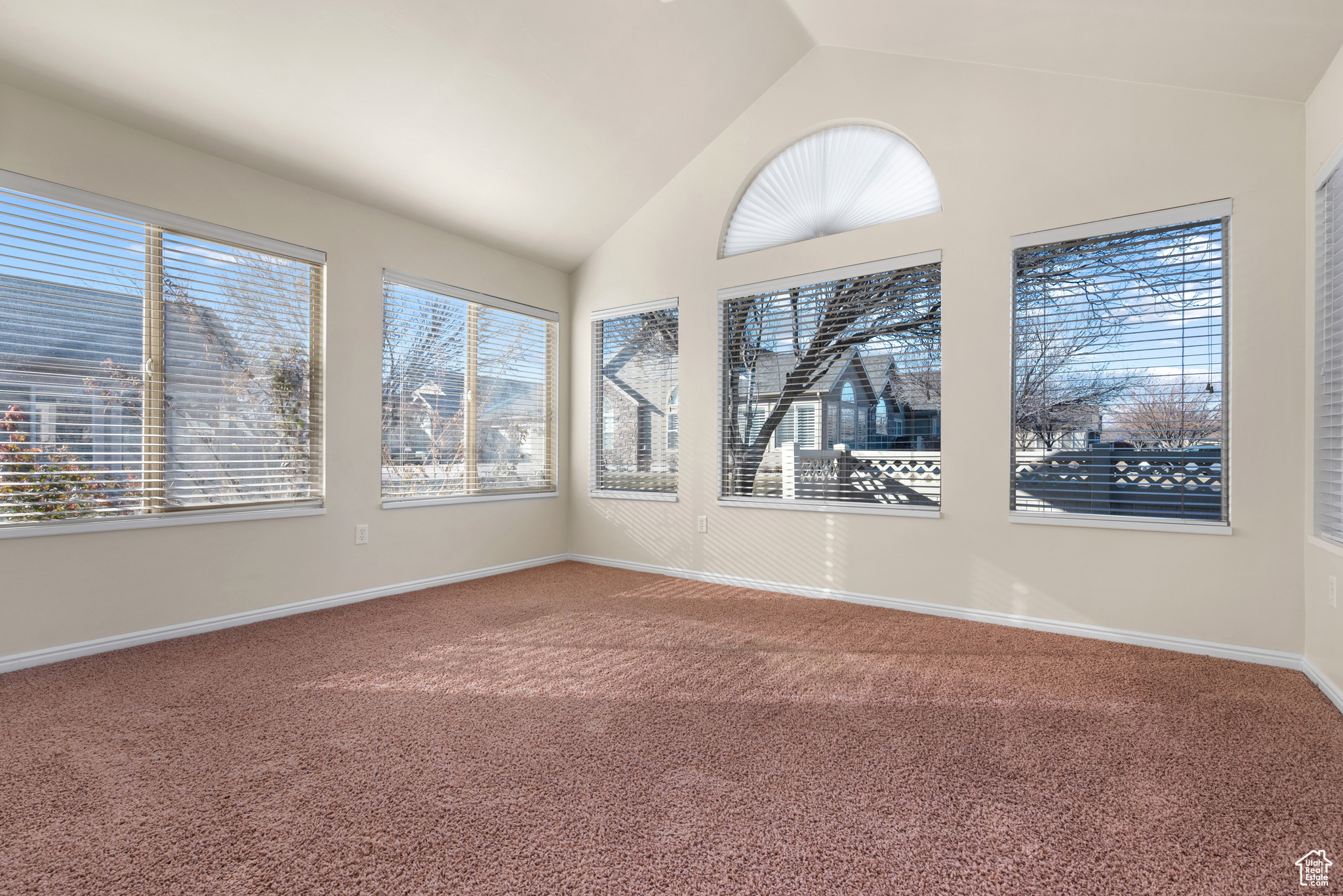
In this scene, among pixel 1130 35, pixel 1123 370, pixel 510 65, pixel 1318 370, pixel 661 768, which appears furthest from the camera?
pixel 510 65

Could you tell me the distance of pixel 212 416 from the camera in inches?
124

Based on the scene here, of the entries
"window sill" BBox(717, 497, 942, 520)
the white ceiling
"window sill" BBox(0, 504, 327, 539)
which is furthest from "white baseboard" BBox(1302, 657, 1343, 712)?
"window sill" BBox(0, 504, 327, 539)

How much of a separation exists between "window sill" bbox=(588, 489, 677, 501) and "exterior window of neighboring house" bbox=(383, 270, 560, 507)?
0.43 meters

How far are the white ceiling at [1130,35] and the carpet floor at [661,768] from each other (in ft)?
8.13

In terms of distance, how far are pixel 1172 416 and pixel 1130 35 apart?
1.69m

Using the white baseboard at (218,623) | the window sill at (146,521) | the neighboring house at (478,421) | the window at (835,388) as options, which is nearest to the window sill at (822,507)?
the window at (835,388)

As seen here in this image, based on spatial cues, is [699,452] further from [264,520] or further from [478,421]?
[264,520]

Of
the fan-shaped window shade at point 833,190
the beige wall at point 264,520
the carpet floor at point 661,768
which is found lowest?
the carpet floor at point 661,768

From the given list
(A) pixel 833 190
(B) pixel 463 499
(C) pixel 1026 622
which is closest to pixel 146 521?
(B) pixel 463 499

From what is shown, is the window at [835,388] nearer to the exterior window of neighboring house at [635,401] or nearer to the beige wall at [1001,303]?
the beige wall at [1001,303]

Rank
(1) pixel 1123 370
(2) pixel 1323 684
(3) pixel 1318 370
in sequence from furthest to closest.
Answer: (1) pixel 1123 370
(3) pixel 1318 370
(2) pixel 1323 684

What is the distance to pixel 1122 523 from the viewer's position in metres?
2.93

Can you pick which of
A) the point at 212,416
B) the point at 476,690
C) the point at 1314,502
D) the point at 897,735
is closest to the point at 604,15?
the point at 212,416

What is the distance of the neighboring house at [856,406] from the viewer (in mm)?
3514
